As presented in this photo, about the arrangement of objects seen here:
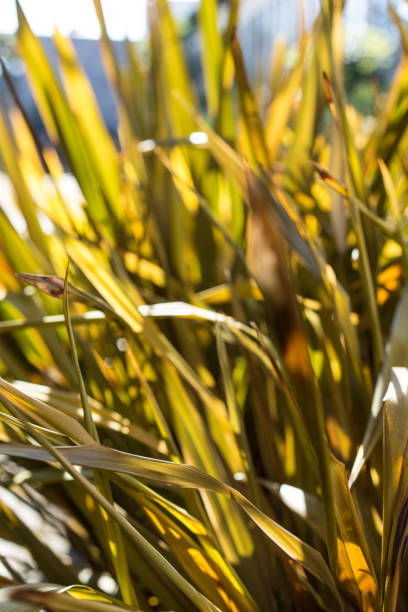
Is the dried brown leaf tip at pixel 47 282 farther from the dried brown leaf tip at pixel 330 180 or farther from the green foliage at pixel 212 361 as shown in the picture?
the dried brown leaf tip at pixel 330 180

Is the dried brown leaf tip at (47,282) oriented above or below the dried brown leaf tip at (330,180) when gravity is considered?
below

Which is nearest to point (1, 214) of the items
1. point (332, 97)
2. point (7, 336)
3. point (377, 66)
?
point (7, 336)

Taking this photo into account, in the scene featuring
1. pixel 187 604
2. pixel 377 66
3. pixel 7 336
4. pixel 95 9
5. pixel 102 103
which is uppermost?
pixel 102 103

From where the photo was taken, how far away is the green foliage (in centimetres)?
20

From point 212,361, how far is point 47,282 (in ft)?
0.64

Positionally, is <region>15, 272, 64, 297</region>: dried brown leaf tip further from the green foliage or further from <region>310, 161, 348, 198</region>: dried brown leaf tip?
<region>310, 161, 348, 198</region>: dried brown leaf tip

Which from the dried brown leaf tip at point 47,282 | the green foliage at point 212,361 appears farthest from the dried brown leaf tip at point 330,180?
the dried brown leaf tip at point 47,282

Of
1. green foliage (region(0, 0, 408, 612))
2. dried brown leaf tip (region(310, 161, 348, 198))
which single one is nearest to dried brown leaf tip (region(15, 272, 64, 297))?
green foliage (region(0, 0, 408, 612))

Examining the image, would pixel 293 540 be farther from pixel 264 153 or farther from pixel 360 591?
pixel 264 153

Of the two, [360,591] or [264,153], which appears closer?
[360,591]

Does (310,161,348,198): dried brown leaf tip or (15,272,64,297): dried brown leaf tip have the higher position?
(310,161,348,198): dried brown leaf tip

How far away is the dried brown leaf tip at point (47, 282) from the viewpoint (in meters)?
0.24

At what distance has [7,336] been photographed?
1.44 feet

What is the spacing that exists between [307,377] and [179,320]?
8.3 inches
